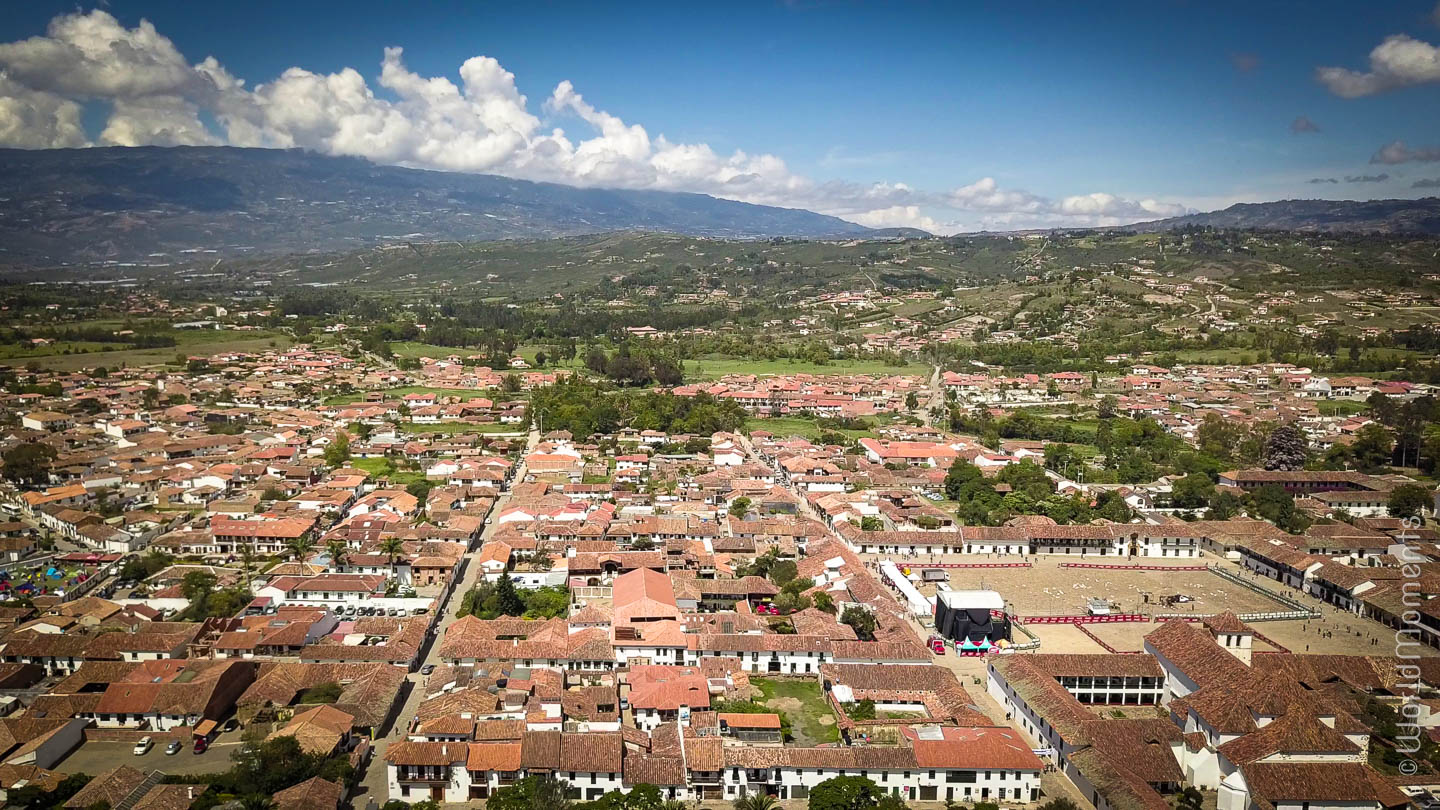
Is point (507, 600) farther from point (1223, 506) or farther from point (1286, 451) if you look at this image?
point (1286, 451)

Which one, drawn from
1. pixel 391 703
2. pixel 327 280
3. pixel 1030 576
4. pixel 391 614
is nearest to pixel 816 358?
pixel 1030 576

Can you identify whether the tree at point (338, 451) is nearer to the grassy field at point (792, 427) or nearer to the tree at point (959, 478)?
the grassy field at point (792, 427)

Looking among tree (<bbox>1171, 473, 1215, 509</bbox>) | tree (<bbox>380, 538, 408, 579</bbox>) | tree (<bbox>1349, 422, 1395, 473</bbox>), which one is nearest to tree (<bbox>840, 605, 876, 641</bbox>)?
tree (<bbox>380, 538, 408, 579</bbox>)

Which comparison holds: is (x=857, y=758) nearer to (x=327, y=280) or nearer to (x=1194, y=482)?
(x=1194, y=482)

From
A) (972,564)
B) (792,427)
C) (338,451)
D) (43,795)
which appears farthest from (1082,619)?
(338,451)

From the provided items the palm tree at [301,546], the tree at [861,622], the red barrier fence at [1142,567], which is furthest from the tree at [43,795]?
the red barrier fence at [1142,567]

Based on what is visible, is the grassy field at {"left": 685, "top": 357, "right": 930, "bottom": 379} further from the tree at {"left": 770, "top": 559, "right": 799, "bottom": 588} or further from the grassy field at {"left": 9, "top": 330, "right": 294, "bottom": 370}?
the tree at {"left": 770, "top": 559, "right": 799, "bottom": 588}
